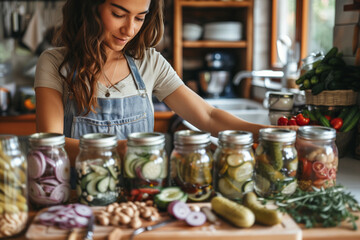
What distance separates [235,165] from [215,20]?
3.20 m

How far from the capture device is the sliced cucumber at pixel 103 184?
1.05 metres

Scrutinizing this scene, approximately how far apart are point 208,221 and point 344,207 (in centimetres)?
36

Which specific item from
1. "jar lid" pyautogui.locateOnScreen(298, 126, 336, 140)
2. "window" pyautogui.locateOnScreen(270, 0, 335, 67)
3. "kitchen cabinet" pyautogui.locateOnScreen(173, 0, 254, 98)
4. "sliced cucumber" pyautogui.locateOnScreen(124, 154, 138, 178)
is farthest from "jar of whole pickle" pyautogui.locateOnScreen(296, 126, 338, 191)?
"kitchen cabinet" pyautogui.locateOnScreen(173, 0, 254, 98)

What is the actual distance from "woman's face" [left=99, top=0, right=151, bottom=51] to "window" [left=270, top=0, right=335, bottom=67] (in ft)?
5.06

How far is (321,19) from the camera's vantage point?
114 inches

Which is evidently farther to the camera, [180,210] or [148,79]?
[148,79]

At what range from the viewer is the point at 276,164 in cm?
113

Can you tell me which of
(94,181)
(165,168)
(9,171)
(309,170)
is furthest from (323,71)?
(9,171)

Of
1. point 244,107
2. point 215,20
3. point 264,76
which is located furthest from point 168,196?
point 215,20

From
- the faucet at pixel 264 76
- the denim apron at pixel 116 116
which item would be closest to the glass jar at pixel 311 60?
the faucet at pixel 264 76

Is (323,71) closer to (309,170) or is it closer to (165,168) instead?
(309,170)

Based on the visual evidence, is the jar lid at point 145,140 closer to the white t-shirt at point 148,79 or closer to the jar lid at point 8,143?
the jar lid at point 8,143

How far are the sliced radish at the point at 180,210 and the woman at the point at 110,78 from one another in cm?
50

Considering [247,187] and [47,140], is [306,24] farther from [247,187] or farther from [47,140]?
[47,140]
